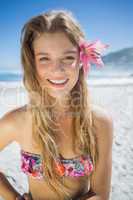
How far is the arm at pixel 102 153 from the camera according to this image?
1.64m

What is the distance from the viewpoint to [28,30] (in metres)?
1.55

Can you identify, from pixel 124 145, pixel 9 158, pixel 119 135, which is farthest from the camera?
pixel 119 135

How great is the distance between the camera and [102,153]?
165 cm

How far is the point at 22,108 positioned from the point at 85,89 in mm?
365

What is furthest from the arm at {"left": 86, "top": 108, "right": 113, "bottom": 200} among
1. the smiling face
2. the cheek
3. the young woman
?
the cheek

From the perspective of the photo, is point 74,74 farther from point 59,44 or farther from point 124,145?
point 124,145

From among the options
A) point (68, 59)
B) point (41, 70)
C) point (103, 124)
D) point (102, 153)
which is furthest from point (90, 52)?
point (102, 153)

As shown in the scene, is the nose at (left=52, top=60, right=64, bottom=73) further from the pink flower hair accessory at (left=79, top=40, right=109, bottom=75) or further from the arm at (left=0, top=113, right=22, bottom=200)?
the arm at (left=0, top=113, right=22, bottom=200)

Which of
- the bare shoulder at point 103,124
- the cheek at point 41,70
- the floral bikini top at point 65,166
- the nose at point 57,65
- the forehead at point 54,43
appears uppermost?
the forehead at point 54,43

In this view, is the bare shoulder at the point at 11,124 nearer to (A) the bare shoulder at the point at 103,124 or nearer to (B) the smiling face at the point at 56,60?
(B) the smiling face at the point at 56,60

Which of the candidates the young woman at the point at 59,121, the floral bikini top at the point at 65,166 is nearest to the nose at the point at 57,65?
the young woman at the point at 59,121

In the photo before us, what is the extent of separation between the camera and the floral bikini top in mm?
1606

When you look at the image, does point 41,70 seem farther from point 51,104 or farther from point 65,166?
point 65,166

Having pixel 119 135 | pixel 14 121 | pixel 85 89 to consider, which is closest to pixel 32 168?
pixel 14 121
